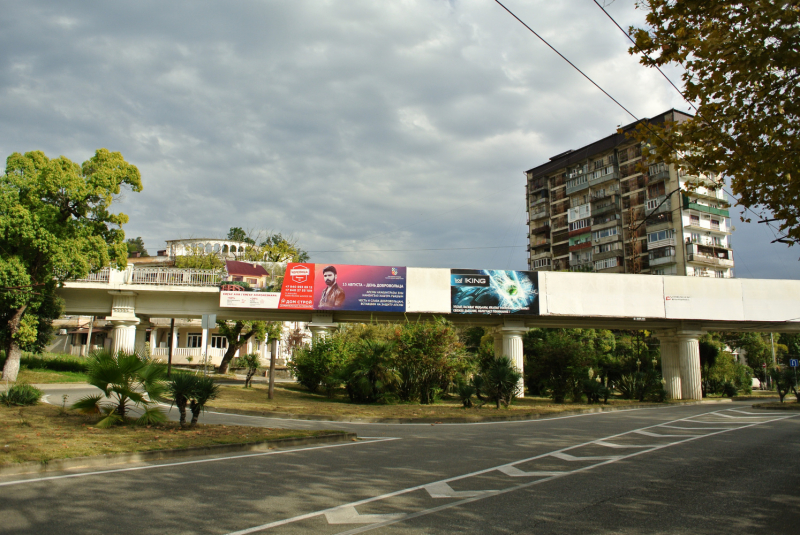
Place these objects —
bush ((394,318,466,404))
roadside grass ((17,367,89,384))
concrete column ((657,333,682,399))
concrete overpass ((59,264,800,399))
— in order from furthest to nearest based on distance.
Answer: concrete column ((657,333,682,399))
concrete overpass ((59,264,800,399))
roadside grass ((17,367,89,384))
bush ((394,318,466,404))

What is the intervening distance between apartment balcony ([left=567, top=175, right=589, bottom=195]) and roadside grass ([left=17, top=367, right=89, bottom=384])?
231 ft

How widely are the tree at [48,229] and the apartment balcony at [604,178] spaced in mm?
66097

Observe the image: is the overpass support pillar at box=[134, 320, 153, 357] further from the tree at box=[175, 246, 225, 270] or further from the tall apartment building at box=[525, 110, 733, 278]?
the tall apartment building at box=[525, 110, 733, 278]

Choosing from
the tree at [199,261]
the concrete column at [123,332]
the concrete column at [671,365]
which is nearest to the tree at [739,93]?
the concrete column at [671,365]

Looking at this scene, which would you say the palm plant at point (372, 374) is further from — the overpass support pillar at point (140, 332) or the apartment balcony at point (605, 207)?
the apartment balcony at point (605, 207)

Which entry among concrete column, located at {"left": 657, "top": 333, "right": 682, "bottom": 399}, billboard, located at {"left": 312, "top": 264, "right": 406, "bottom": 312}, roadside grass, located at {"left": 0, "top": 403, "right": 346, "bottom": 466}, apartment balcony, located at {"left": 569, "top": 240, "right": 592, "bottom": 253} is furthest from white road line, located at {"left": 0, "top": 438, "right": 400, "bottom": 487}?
apartment balcony, located at {"left": 569, "top": 240, "right": 592, "bottom": 253}

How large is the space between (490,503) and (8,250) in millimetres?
26823

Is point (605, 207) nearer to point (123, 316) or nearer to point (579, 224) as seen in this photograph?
point (579, 224)

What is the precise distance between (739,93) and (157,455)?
11.2 meters

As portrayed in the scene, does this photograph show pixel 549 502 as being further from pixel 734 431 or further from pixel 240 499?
pixel 734 431

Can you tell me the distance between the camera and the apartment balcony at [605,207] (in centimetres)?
7800

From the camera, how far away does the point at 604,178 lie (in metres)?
79.4

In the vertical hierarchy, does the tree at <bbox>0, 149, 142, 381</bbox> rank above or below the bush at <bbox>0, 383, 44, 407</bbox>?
above

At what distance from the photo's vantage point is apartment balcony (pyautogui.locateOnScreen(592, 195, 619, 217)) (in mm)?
78000
